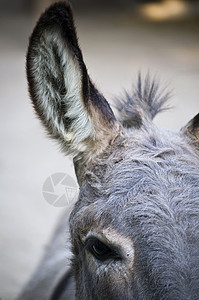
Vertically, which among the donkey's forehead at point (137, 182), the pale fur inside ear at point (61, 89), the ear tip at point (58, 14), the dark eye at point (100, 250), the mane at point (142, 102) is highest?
the ear tip at point (58, 14)

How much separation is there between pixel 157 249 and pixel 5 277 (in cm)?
436

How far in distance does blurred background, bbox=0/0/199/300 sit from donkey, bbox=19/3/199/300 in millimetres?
1259

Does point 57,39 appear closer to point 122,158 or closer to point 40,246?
point 122,158

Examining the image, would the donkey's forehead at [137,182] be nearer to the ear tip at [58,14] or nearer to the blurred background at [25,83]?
the ear tip at [58,14]

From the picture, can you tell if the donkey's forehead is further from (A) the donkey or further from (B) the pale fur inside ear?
(B) the pale fur inside ear

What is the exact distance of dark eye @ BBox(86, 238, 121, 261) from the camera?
2.74 metres

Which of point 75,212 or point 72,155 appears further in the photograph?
point 72,155

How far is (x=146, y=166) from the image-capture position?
294 centimetres

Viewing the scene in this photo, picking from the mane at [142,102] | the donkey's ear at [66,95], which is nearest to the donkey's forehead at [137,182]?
the donkey's ear at [66,95]

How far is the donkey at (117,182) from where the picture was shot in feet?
8.43

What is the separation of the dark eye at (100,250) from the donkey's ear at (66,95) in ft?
1.83

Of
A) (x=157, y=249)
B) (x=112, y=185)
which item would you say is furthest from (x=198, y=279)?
(x=112, y=185)

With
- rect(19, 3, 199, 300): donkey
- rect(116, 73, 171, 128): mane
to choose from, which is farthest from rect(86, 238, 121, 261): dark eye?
rect(116, 73, 171, 128): mane

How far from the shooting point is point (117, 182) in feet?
9.50
